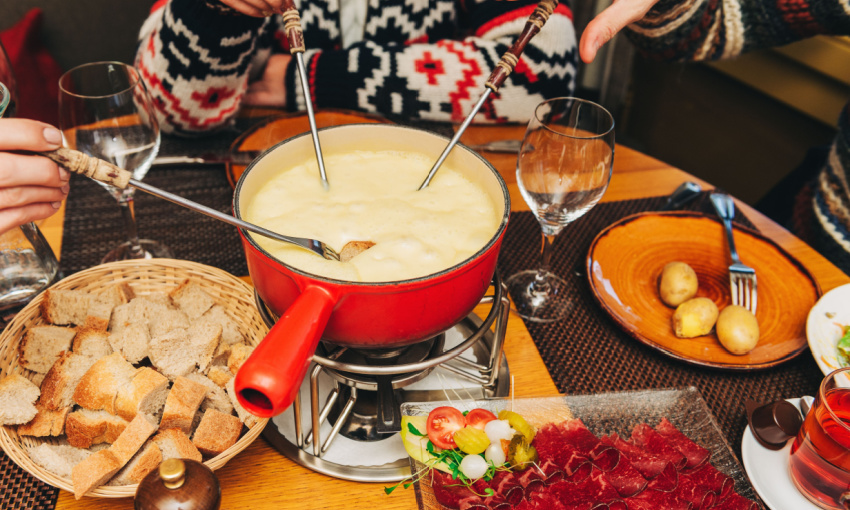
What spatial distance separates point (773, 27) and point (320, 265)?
1.53 metres

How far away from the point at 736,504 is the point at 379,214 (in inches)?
24.6

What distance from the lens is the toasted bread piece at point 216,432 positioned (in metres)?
0.79

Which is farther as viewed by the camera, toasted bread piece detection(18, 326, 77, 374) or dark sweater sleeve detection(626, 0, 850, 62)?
dark sweater sleeve detection(626, 0, 850, 62)

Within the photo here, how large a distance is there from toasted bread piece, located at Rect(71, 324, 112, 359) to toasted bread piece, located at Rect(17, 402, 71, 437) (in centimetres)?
10

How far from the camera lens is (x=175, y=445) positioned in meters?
0.79

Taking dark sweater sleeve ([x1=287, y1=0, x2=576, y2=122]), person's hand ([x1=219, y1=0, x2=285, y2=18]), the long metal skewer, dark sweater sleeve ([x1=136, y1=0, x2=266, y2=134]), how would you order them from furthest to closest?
dark sweater sleeve ([x1=287, y1=0, x2=576, y2=122]) → dark sweater sleeve ([x1=136, y1=0, x2=266, y2=134]) → person's hand ([x1=219, y1=0, x2=285, y2=18]) → the long metal skewer

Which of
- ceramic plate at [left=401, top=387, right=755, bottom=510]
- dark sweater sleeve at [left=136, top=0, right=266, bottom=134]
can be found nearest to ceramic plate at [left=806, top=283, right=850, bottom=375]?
ceramic plate at [left=401, top=387, right=755, bottom=510]

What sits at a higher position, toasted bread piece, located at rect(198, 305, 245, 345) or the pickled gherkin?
the pickled gherkin

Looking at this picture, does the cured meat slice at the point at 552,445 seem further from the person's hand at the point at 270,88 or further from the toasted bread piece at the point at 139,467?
the person's hand at the point at 270,88

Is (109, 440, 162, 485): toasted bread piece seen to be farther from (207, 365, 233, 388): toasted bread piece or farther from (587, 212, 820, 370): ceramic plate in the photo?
(587, 212, 820, 370): ceramic plate

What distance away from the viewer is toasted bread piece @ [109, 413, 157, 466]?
2.52 feet

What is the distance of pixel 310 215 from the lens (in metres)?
0.92

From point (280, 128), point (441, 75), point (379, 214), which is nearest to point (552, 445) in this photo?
point (379, 214)

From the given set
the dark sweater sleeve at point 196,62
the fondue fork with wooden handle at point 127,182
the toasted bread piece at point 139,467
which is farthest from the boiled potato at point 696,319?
the dark sweater sleeve at point 196,62
